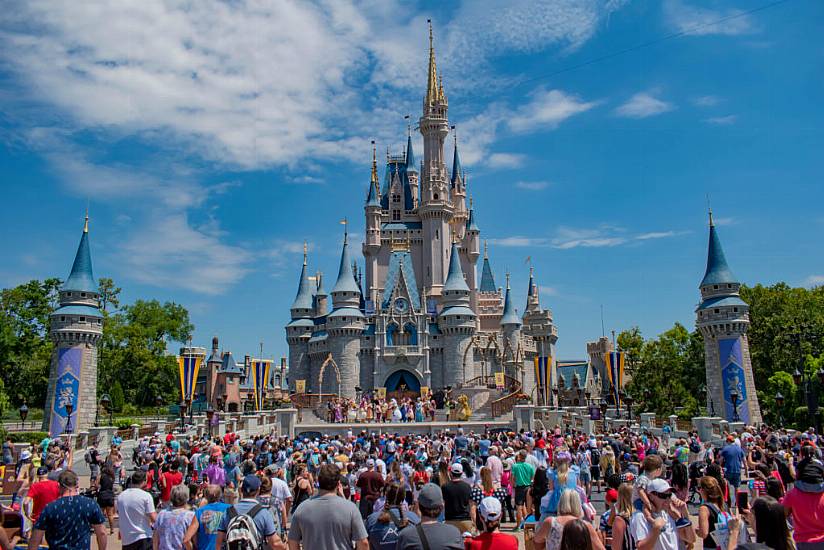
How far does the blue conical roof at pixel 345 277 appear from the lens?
6209 centimetres

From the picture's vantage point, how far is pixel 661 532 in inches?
245

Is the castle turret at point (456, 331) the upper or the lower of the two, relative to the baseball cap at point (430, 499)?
upper

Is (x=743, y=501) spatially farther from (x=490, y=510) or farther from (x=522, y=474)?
(x=490, y=510)

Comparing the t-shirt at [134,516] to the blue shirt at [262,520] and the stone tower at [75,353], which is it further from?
the stone tower at [75,353]

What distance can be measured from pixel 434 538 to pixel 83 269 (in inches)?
1876

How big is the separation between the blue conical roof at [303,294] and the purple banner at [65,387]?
26712 millimetres

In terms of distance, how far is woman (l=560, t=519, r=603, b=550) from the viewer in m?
4.93

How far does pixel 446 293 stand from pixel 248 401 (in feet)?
94.1

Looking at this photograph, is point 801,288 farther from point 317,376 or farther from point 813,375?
point 317,376

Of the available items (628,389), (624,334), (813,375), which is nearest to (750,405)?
(813,375)

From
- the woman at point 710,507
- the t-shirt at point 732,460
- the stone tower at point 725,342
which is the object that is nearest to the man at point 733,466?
the t-shirt at point 732,460

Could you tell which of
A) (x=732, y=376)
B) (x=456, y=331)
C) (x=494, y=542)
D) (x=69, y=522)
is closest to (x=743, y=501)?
(x=494, y=542)

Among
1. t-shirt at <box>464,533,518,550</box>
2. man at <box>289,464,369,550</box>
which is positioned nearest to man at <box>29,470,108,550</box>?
man at <box>289,464,369,550</box>

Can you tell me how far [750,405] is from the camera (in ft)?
130
